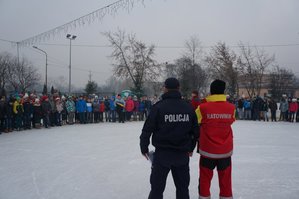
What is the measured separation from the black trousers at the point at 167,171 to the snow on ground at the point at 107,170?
48.3 inches

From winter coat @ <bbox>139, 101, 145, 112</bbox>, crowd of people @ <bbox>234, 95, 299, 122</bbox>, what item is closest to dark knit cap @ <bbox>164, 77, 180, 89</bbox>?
winter coat @ <bbox>139, 101, 145, 112</bbox>

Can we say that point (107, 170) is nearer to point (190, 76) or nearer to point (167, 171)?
point (167, 171)

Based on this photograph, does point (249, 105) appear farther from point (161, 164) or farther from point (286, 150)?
point (161, 164)

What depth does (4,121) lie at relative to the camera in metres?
13.4

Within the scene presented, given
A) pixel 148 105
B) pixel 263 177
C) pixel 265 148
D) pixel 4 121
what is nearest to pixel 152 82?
pixel 148 105

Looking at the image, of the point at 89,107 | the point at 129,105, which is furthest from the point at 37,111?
the point at 129,105

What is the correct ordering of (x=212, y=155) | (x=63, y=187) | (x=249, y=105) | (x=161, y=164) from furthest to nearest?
(x=249, y=105) < (x=63, y=187) < (x=212, y=155) < (x=161, y=164)

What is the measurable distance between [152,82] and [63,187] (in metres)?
31.9

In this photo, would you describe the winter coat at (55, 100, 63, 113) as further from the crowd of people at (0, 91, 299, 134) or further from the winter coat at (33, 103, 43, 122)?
the winter coat at (33, 103, 43, 122)

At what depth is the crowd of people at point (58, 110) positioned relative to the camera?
13.6 metres

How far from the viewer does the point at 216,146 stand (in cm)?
392

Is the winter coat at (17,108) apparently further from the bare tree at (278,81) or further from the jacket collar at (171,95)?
the bare tree at (278,81)

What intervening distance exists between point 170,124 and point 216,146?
75 centimetres

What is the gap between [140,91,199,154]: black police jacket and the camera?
3654 millimetres
